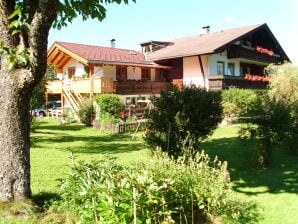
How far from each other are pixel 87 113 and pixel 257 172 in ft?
52.7

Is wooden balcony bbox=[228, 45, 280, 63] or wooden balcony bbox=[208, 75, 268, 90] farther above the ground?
wooden balcony bbox=[228, 45, 280, 63]

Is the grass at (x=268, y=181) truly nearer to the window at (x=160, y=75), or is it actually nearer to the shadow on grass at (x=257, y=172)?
the shadow on grass at (x=257, y=172)

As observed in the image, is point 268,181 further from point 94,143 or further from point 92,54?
point 92,54

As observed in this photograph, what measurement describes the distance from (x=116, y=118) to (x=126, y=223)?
59.0ft

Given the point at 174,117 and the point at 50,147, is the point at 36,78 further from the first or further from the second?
the point at 50,147

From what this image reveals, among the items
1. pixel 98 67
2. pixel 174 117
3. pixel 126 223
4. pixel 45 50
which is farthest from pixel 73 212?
pixel 98 67

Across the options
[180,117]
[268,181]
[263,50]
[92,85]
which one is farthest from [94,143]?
[263,50]

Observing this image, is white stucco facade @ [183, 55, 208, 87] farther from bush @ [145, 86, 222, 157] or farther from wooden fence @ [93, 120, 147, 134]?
bush @ [145, 86, 222, 157]

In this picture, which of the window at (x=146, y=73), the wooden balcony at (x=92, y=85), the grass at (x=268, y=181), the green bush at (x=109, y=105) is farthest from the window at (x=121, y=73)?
the grass at (x=268, y=181)

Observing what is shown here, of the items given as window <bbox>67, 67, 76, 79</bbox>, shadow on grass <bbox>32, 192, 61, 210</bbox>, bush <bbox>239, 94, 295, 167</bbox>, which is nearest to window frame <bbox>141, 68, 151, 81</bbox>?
window <bbox>67, 67, 76, 79</bbox>

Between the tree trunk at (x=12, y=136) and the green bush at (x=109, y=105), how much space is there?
1706 cm

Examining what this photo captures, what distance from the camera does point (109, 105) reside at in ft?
74.3

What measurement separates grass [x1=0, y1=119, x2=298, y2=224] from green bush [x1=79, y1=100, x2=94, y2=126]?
18.2 feet

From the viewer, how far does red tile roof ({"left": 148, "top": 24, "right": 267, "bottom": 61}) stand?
94.1ft
